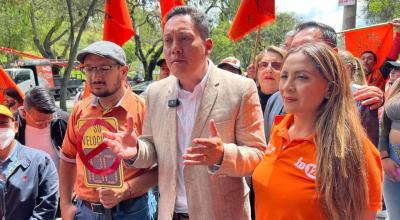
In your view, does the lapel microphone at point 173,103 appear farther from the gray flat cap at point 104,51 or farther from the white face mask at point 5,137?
the white face mask at point 5,137

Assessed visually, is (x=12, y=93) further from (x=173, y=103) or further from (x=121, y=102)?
(x=173, y=103)

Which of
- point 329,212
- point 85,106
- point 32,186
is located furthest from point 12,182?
point 329,212

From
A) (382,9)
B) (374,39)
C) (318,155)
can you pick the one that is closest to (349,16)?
(374,39)

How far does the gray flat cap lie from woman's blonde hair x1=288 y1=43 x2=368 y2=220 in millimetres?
1211

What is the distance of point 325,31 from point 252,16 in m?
2.05

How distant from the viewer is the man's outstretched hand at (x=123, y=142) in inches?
77.0

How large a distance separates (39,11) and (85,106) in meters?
18.4

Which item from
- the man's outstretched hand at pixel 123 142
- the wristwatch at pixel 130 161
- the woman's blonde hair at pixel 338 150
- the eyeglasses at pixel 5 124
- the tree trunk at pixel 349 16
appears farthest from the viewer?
the tree trunk at pixel 349 16

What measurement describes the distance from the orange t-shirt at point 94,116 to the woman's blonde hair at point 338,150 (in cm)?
113

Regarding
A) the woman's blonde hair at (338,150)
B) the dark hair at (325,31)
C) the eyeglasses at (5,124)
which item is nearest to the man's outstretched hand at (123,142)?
the woman's blonde hair at (338,150)

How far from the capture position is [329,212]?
1638 mm

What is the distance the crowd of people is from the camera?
1674 millimetres

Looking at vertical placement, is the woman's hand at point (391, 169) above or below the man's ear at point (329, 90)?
below

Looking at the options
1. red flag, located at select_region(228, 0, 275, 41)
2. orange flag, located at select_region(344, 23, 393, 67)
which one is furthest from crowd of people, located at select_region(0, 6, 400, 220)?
orange flag, located at select_region(344, 23, 393, 67)
